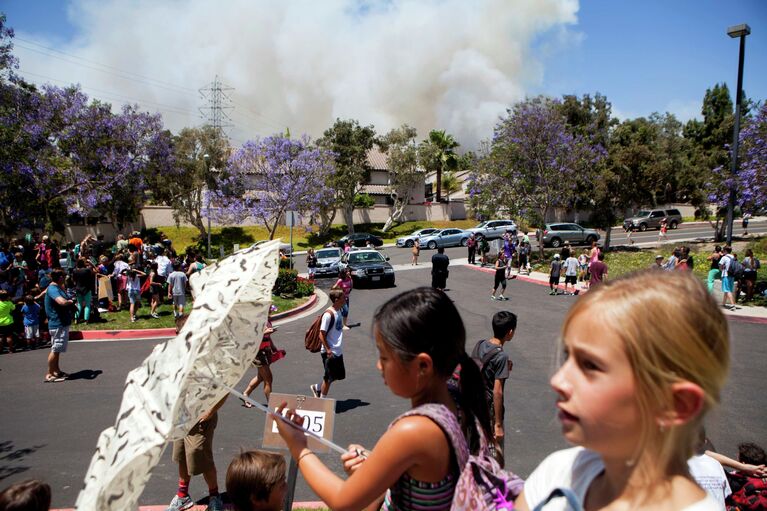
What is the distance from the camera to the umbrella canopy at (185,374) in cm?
163

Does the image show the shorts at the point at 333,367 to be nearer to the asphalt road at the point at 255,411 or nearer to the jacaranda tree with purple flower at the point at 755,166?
the asphalt road at the point at 255,411

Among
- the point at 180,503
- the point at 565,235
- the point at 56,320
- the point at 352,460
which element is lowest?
the point at 180,503

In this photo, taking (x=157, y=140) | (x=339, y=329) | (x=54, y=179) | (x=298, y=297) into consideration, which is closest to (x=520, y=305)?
(x=298, y=297)

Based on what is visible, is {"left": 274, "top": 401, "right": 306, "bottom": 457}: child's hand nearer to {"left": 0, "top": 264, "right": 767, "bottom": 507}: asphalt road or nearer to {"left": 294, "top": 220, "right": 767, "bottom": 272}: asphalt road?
{"left": 0, "top": 264, "right": 767, "bottom": 507}: asphalt road

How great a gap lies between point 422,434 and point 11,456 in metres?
6.61

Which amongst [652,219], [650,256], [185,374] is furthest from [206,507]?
[652,219]

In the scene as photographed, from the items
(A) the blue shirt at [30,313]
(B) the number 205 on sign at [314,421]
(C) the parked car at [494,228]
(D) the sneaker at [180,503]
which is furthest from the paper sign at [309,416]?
(C) the parked car at [494,228]

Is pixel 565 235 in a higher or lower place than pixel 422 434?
lower

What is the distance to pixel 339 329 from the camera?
7.31 meters

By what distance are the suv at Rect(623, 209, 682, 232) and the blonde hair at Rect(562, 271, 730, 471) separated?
4492 cm

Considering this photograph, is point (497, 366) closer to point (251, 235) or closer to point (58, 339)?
point (58, 339)

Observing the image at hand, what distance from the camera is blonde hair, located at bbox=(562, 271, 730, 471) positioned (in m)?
1.02

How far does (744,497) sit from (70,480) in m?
6.51

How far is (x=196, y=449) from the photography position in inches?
178
